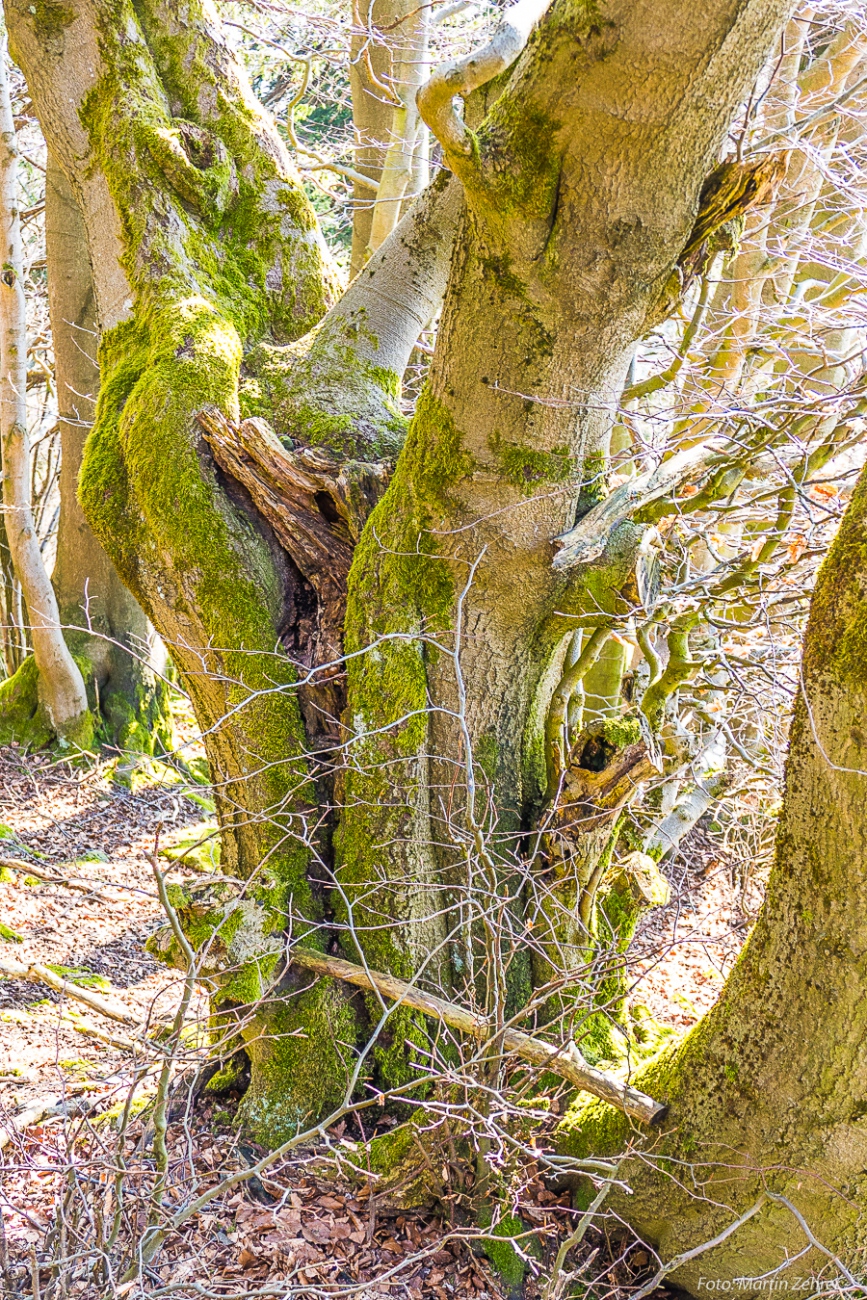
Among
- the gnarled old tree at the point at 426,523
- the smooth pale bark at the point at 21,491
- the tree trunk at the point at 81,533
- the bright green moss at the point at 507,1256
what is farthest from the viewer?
the tree trunk at the point at 81,533

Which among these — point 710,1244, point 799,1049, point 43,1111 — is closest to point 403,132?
point 799,1049

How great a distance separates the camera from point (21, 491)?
7.38 m

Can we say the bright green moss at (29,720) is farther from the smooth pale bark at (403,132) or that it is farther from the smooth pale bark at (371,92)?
the smooth pale bark at (403,132)

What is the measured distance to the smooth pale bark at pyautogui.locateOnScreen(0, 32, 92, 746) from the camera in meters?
7.04

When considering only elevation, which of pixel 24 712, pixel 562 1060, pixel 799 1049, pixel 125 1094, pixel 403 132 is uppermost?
pixel 403 132

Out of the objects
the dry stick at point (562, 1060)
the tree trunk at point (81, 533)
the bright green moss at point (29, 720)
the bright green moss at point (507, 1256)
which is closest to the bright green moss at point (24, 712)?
the bright green moss at point (29, 720)

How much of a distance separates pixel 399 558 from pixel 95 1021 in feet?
10.8

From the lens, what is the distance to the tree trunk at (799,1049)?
2.47 meters

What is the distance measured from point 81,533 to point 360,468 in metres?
5.38

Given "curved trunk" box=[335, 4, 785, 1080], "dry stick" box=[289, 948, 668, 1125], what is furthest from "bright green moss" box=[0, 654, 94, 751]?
"dry stick" box=[289, 948, 668, 1125]

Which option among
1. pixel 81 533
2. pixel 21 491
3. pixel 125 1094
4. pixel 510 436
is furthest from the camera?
pixel 81 533

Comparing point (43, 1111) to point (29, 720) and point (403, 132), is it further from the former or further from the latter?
point (403, 132)

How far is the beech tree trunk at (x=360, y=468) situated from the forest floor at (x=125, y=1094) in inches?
12.7

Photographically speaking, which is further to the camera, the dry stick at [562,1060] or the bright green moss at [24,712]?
the bright green moss at [24,712]
